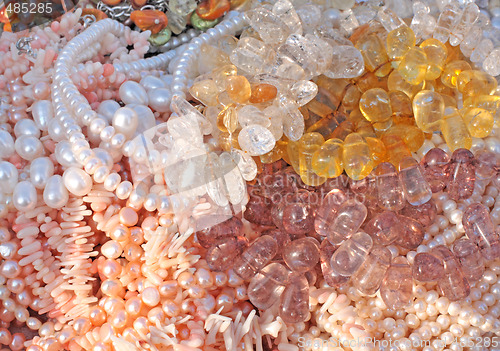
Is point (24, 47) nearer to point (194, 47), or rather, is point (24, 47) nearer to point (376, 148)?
point (194, 47)

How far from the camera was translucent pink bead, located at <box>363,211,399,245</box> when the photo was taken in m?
0.71

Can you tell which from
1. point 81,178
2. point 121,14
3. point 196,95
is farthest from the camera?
Result: point 121,14

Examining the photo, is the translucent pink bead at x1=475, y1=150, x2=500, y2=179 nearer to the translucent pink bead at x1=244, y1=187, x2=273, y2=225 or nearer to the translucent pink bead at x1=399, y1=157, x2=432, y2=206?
Result: the translucent pink bead at x1=399, y1=157, x2=432, y2=206

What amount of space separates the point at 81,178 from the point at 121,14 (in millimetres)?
393

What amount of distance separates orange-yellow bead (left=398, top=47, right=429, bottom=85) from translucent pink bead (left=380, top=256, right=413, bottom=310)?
0.29m

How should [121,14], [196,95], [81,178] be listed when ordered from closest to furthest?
[81,178] < [196,95] < [121,14]

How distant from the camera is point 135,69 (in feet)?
2.92

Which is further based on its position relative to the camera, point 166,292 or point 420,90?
point 420,90

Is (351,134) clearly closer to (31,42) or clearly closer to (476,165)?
(476,165)

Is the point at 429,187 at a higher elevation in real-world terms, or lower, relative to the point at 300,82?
lower

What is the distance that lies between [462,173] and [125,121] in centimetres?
49

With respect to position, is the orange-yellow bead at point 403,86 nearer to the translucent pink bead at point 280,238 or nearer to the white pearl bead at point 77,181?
the translucent pink bead at point 280,238

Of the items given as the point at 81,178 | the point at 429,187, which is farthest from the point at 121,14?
the point at 429,187

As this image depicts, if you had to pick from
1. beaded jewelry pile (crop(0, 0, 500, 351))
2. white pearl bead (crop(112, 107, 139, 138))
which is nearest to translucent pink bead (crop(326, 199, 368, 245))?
beaded jewelry pile (crop(0, 0, 500, 351))
